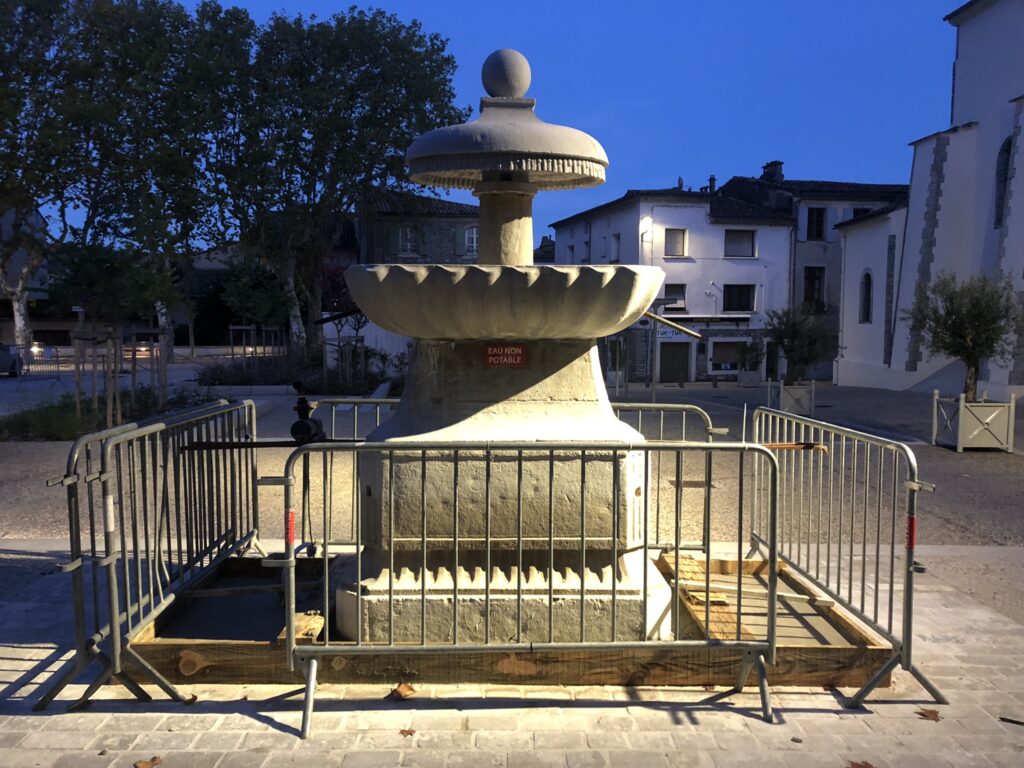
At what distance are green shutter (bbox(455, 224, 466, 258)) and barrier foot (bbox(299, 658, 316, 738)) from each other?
34.2 meters

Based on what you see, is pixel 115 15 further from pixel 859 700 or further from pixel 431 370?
pixel 859 700

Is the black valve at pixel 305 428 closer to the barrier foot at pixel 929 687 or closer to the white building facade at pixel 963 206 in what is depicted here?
the barrier foot at pixel 929 687

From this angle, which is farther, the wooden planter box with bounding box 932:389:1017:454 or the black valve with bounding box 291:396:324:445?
the wooden planter box with bounding box 932:389:1017:454

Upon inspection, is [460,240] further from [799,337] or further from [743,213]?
[799,337]

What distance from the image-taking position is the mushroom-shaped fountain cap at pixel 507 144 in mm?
4258

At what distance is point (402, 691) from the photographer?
12.7 feet

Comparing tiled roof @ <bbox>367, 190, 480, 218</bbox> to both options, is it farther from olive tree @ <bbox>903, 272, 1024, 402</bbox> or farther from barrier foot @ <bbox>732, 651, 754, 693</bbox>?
barrier foot @ <bbox>732, 651, 754, 693</bbox>

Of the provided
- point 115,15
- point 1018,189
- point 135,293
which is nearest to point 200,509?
point 135,293

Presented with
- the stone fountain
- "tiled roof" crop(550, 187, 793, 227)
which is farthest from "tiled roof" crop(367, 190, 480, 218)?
the stone fountain

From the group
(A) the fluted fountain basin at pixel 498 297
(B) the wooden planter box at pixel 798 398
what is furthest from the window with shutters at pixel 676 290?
(A) the fluted fountain basin at pixel 498 297

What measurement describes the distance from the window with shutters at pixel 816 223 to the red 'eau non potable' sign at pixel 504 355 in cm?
3442

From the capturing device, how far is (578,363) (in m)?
4.47

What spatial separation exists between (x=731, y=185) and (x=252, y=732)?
138ft

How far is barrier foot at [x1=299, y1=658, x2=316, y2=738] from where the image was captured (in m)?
3.52
